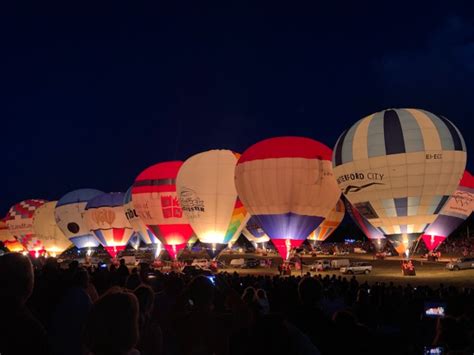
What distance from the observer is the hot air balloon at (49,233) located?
47.0m

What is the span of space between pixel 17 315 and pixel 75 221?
42.6 meters

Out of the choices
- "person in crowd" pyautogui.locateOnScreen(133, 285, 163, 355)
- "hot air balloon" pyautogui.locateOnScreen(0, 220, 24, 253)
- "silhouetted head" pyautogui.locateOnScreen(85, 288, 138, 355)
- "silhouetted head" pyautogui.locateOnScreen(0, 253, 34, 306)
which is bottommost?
"person in crowd" pyautogui.locateOnScreen(133, 285, 163, 355)

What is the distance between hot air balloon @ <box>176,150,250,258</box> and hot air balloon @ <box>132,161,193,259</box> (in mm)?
2667

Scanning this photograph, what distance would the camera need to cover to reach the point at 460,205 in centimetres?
3353

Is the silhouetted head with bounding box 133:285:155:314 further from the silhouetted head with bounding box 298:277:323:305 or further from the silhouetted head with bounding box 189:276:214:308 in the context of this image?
the silhouetted head with bounding box 298:277:323:305

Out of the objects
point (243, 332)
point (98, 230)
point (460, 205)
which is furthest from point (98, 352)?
point (98, 230)

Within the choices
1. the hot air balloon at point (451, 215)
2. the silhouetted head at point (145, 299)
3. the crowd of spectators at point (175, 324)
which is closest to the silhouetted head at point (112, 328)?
the crowd of spectators at point (175, 324)

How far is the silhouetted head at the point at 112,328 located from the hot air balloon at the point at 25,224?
50.2 m

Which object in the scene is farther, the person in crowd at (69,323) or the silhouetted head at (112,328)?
the person in crowd at (69,323)

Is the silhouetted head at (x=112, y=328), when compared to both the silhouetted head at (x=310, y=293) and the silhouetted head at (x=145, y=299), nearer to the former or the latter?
the silhouetted head at (x=310, y=293)

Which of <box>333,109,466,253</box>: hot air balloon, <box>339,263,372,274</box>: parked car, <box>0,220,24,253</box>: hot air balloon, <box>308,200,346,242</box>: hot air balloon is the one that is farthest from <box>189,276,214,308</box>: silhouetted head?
<box>0,220,24,253</box>: hot air balloon

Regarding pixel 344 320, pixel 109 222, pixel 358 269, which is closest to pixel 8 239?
pixel 109 222

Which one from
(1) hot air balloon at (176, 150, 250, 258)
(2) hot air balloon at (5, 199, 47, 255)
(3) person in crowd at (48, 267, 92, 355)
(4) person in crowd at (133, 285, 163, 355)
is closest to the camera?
(3) person in crowd at (48, 267, 92, 355)

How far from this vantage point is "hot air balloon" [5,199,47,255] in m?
49.7
